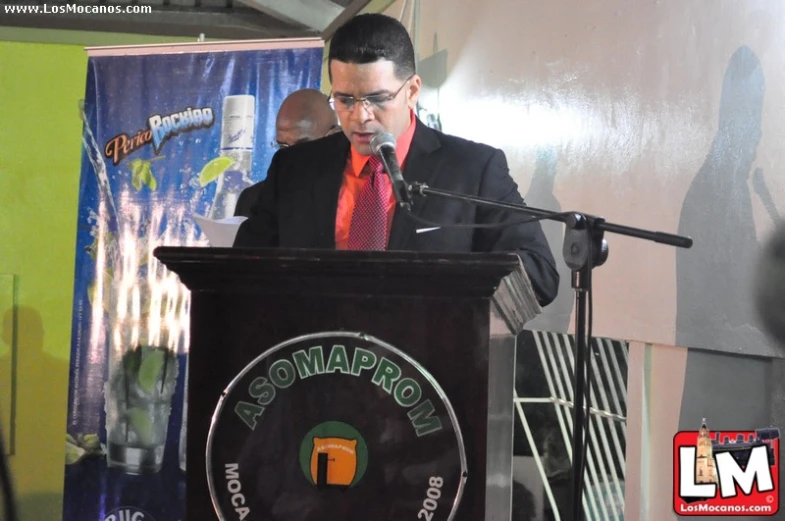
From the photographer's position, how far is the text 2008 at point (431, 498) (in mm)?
1024

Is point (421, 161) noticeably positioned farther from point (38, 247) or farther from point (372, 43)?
point (38, 247)

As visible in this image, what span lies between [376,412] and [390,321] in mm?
102

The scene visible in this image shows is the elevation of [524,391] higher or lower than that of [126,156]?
lower

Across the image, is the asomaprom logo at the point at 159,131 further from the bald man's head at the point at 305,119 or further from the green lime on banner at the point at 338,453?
the green lime on banner at the point at 338,453

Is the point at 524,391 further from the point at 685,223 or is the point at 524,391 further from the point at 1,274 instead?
the point at 1,274

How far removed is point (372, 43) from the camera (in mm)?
1641

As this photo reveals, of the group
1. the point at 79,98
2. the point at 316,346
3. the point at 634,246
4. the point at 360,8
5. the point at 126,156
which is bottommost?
the point at 316,346

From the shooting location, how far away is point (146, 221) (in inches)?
143

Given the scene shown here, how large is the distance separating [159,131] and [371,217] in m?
2.34

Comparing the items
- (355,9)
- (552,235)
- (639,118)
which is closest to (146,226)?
(552,235)

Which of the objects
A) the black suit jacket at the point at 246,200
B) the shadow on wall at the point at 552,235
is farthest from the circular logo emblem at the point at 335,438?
the shadow on wall at the point at 552,235

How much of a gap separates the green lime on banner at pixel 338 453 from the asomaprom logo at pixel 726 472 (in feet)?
4.05

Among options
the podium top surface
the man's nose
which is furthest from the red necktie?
the podium top surface

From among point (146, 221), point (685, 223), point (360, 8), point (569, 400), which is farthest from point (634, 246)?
point (360, 8)
